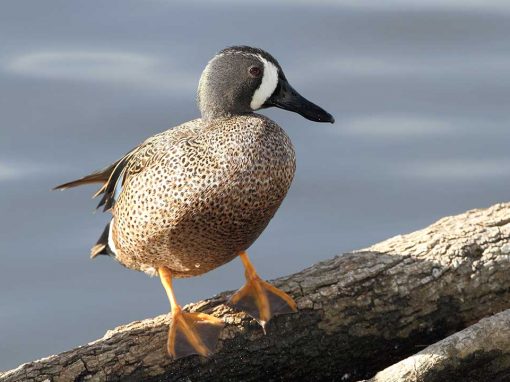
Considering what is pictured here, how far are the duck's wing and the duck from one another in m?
0.02

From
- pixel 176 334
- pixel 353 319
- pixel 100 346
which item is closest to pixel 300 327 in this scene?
pixel 353 319

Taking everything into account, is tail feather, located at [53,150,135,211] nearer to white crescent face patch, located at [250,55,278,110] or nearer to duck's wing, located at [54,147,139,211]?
duck's wing, located at [54,147,139,211]

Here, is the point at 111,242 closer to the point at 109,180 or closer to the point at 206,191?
the point at 109,180

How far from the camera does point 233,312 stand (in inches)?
160

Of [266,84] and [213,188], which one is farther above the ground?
[266,84]

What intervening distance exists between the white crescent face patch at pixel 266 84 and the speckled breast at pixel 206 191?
9 cm

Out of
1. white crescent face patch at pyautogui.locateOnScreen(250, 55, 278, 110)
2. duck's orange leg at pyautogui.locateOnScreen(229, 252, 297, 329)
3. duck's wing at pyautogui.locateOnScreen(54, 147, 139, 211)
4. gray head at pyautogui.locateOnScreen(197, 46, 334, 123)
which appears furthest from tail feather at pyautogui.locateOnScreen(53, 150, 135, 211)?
duck's orange leg at pyautogui.locateOnScreen(229, 252, 297, 329)

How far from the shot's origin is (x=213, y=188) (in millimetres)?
3883

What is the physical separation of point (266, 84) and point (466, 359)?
1225 mm

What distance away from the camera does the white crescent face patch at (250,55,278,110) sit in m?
4.21

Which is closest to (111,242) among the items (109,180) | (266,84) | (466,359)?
(109,180)

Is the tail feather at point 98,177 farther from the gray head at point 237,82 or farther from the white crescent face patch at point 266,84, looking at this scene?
the white crescent face patch at point 266,84

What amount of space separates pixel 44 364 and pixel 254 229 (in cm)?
86

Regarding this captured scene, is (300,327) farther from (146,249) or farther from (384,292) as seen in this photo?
(146,249)
